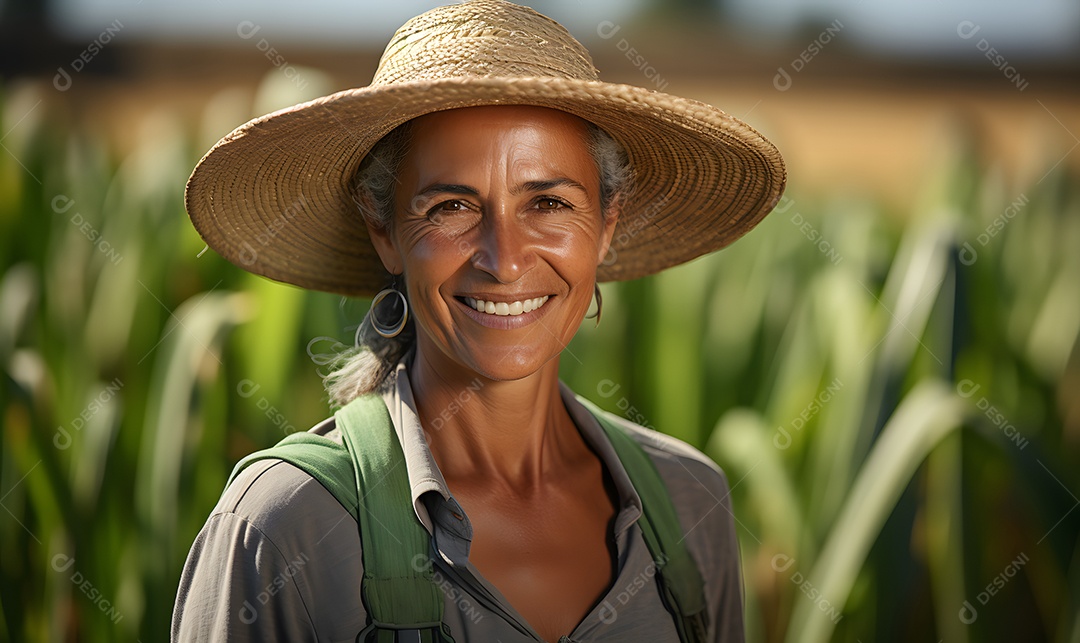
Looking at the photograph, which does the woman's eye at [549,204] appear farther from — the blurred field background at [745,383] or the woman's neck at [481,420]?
the blurred field background at [745,383]

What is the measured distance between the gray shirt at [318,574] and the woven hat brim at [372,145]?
0.34 metres

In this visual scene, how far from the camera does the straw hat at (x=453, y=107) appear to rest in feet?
3.72

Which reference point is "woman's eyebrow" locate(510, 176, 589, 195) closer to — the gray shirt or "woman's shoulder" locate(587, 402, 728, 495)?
the gray shirt

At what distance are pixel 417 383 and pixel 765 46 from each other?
3.51 metres

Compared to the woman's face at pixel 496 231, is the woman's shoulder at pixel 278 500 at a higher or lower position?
lower

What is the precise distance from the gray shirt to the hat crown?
0.44m

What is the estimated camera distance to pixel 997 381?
1997 mm

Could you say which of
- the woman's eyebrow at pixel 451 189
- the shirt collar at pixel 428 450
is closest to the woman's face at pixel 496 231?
the woman's eyebrow at pixel 451 189

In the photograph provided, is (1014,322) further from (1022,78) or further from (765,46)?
(765,46)

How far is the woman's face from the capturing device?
1.19 m

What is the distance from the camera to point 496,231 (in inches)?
46.8

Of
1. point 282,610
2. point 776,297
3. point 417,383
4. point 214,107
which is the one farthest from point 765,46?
point 282,610

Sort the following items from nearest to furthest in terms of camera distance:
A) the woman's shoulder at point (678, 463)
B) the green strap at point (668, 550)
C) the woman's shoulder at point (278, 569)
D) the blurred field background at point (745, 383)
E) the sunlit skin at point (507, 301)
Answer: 1. the woman's shoulder at point (278, 569)
2. the sunlit skin at point (507, 301)
3. the green strap at point (668, 550)
4. the woman's shoulder at point (678, 463)
5. the blurred field background at point (745, 383)

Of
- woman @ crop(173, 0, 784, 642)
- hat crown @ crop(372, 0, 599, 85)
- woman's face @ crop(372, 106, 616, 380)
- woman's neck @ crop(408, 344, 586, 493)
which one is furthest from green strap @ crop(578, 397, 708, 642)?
hat crown @ crop(372, 0, 599, 85)
